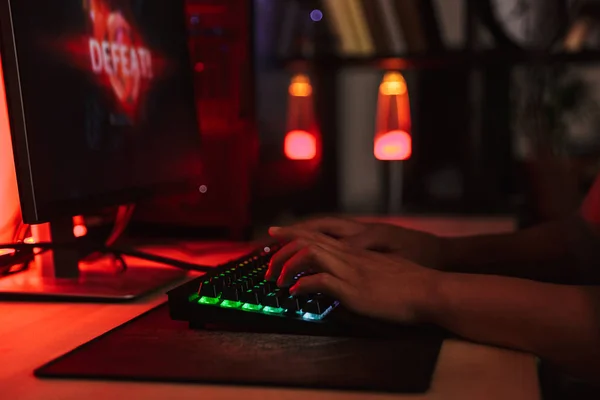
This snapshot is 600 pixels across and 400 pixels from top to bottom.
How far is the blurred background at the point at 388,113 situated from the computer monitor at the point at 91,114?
13cm

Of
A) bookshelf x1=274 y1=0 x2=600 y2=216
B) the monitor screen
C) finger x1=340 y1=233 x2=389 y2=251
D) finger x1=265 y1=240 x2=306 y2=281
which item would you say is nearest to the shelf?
bookshelf x1=274 y1=0 x2=600 y2=216

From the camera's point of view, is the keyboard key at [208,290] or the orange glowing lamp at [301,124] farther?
the orange glowing lamp at [301,124]

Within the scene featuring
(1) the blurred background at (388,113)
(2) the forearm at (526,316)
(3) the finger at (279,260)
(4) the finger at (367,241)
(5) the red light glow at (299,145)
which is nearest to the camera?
(2) the forearm at (526,316)

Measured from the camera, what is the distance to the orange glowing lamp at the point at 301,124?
185 cm

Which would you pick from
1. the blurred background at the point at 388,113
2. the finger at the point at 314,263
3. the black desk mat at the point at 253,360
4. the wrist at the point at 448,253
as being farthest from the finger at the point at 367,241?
the blurred background at the point at 388,113

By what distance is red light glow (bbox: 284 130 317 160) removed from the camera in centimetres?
183

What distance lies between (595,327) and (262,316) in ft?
1.02

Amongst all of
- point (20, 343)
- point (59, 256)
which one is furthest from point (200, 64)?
point (20, 343)

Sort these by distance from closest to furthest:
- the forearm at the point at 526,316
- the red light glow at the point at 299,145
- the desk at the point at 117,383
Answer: the desk at the point at 117,383, the forearm at the point at 526,316, the red light glow at the point at 299,145

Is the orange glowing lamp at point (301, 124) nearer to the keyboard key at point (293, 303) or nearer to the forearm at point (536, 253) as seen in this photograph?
the forearm at point (536, 253)

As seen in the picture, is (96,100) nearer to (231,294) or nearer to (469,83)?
(231,294)

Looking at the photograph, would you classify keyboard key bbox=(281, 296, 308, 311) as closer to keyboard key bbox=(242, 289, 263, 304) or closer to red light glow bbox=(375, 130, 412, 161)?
keyboard key bbox=(242, 289, 263, 304)

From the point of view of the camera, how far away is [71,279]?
38.0 inches

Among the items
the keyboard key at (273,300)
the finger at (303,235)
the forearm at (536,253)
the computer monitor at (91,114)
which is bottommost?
the forearm at (536,253)
